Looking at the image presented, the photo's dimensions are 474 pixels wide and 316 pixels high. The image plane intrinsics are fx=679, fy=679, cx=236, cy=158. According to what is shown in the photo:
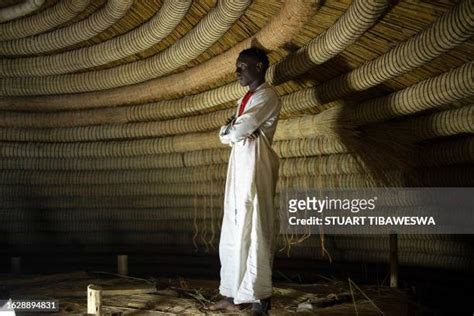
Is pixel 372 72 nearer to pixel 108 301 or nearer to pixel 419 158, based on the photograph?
pixel 419 158

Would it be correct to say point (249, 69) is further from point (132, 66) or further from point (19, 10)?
point (19, 10)

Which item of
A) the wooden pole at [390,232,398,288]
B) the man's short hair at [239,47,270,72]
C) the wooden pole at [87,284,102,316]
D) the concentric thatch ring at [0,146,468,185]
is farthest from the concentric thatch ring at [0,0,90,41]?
the wooden pole at [390,232,398,288]

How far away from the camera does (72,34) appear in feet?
15.1

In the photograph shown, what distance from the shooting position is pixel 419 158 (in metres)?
3.82

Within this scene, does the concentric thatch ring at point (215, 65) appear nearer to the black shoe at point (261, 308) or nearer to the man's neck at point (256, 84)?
the man's neck at point (256, 84)

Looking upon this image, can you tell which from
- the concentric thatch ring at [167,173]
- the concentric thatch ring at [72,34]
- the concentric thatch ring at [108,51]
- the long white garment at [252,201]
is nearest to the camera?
the long white garment at [252,201]

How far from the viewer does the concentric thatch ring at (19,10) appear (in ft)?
14.4

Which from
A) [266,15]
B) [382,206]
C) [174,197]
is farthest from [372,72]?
[174,197]

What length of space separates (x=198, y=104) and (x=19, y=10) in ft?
4.38

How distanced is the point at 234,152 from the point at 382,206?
1320 millimetres

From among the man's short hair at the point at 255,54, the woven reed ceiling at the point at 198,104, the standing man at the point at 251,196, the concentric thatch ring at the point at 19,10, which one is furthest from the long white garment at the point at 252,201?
the concentric thatch ring at the point at 19,10

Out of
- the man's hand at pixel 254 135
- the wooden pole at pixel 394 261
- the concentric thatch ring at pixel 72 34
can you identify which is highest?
the concentric thatch ring at pixel 72 34

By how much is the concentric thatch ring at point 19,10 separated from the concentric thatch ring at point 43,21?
0.08m

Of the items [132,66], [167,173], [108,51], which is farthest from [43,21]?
[167,173]
